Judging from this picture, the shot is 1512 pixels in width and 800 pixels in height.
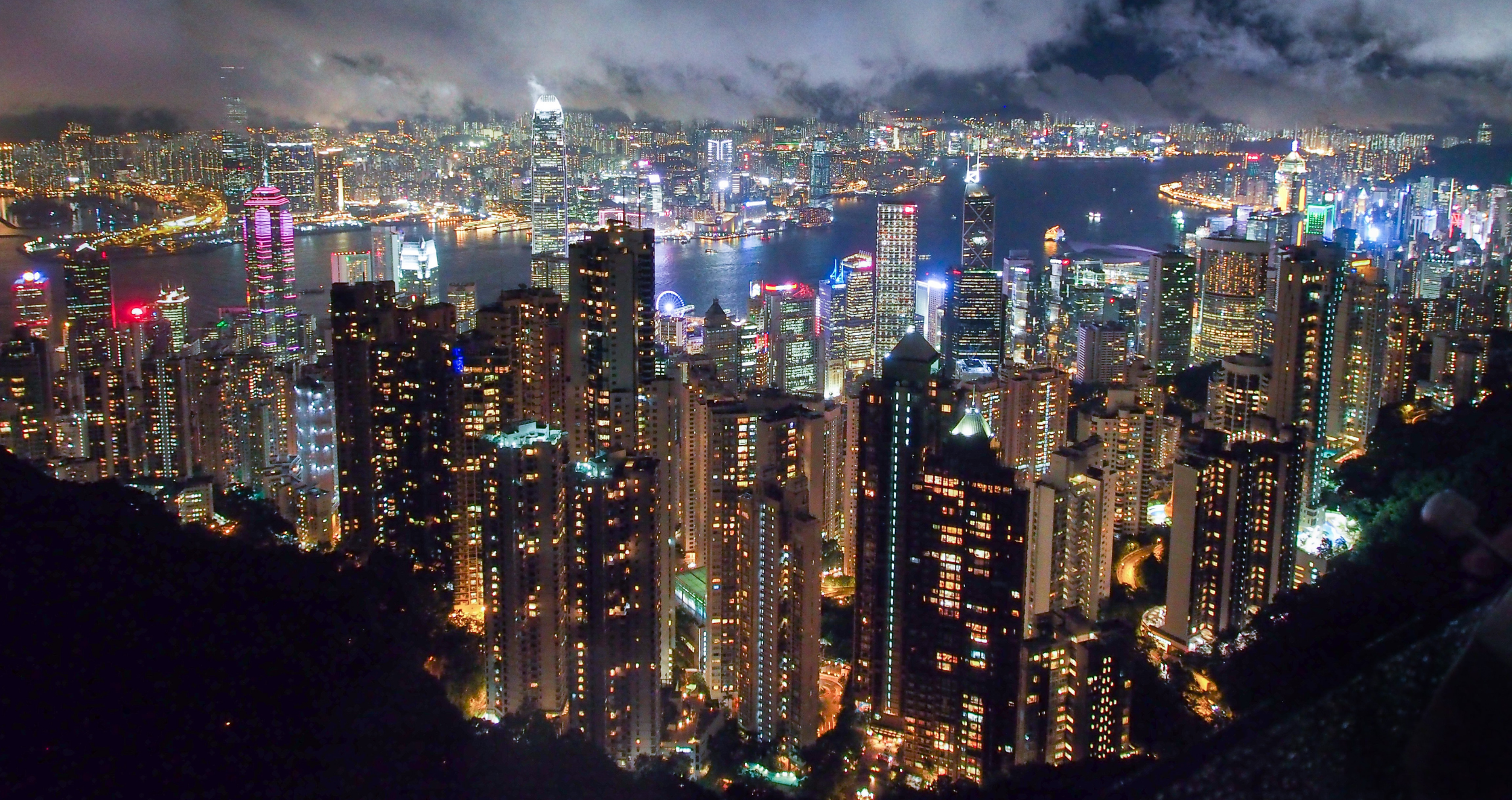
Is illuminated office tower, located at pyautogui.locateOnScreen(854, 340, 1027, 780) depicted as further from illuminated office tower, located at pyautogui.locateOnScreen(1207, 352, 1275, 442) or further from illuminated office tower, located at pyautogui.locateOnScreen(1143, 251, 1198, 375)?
illuminated office tower, located at pyautogui.locateOnScreen(1143, 251, 1198, 375)

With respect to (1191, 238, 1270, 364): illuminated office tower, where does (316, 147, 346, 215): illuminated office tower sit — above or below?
above

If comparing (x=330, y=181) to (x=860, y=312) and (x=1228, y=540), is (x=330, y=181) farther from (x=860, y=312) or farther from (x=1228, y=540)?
(x=1228, y=540)

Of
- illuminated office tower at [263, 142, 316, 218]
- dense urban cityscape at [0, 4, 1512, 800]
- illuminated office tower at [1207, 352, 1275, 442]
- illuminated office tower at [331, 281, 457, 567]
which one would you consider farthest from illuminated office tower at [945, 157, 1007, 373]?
illuminated office tower at [263, 142, 316, 218]

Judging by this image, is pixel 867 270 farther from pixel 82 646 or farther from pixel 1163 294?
pixel 82 646

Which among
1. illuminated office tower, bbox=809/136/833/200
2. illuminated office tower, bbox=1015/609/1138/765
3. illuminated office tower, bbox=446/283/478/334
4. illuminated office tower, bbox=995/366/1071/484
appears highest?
illuminated office tower, bbox=809/136/833/200

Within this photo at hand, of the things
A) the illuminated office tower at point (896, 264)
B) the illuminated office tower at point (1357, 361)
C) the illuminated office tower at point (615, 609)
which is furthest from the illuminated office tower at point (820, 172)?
the illuminated office tower at point (615, 609)

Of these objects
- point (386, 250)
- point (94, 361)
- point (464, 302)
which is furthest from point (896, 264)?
point (94, 361)

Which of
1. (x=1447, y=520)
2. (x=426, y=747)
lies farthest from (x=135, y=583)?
(x=1447, y=520)
